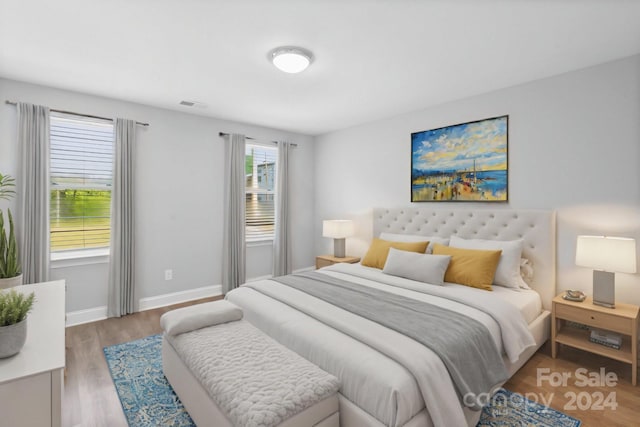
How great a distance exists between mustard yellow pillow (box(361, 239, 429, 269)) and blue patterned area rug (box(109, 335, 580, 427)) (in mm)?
1504

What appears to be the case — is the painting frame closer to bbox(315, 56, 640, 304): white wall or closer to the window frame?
A: bbox(315, 56, 640, 304): white wall

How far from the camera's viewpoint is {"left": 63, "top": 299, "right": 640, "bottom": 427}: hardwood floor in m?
1.93

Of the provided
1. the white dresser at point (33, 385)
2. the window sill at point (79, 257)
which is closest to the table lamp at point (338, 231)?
the window sill at point (79, 257)

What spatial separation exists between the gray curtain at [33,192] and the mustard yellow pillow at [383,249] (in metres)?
3.41

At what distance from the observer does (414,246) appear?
3395mm

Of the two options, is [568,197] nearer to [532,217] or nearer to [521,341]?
[532,217]

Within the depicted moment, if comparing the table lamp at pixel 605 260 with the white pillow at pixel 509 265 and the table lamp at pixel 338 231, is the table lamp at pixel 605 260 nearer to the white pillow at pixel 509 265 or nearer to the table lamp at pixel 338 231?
the white pillow at pixel 509 265

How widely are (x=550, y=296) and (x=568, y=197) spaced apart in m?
0.92

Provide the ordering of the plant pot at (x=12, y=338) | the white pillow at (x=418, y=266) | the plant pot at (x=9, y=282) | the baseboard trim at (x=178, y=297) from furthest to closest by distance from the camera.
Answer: the baseboard trim at (x=178, y=297), the white pillow at (x=418, y=266), the plant pot at (x=9, y=282), the plant pot at (x=12, y=338)

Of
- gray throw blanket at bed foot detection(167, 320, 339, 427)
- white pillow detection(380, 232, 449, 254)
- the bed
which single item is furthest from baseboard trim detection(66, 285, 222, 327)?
white pillow detection(380, 232, 449, 254)

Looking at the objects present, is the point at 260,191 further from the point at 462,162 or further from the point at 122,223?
the point at 462,162

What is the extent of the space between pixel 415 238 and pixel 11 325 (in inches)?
133

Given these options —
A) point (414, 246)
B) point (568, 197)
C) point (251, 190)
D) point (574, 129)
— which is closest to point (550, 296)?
point (568, 197)

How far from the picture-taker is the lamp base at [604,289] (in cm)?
243
